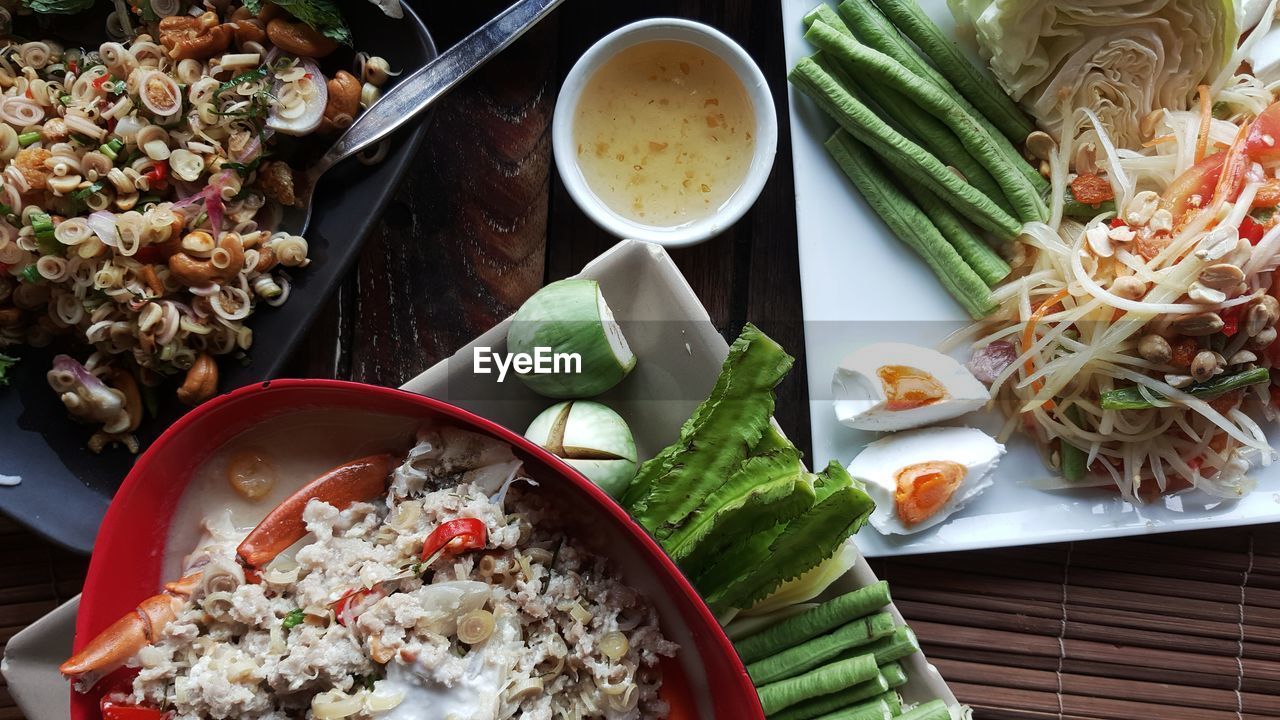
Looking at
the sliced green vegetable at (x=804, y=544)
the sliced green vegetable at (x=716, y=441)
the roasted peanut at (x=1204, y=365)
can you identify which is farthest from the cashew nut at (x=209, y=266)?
the roasted peanut at (x=1204, y=365)

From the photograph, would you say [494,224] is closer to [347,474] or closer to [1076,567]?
[347,474]

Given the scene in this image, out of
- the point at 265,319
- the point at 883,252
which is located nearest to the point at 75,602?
the point at 265,319

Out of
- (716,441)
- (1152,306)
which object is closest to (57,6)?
(716,441)

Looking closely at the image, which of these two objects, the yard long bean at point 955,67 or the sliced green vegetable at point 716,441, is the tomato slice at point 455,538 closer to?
the sliced green vegetable at point 716,441

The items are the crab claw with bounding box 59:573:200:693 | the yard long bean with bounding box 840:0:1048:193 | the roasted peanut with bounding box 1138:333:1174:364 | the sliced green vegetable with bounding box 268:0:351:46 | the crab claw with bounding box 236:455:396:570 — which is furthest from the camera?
the yard long bean with bounding box 840:0:1048:193

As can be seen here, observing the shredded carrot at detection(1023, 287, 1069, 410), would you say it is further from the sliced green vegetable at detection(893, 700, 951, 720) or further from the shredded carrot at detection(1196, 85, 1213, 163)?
the sliced green vegetable at detection(893, 700, 951, 720)

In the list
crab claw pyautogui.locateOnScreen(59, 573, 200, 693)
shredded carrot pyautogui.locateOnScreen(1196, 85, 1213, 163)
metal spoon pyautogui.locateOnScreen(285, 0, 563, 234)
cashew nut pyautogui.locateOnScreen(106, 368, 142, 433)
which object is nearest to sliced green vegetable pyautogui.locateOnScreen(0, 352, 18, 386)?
cashew nut pyautogui.locateOnScreen(106, 368, 142, 433)
